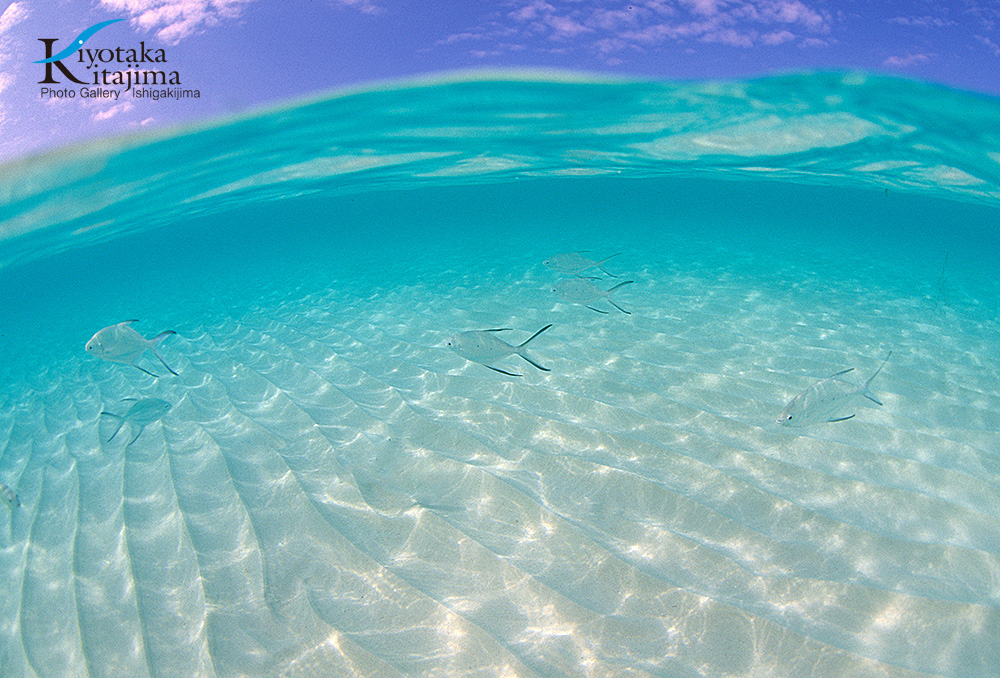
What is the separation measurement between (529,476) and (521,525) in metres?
0.61

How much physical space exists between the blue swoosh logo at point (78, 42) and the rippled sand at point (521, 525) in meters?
7.20

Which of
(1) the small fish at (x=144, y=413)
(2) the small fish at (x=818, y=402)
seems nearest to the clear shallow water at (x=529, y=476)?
(1) the small fish at (x=144, y=413)

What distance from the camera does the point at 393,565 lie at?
3318mm

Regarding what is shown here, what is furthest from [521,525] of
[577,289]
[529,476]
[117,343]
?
[117,343]

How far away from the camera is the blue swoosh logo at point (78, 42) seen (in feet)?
28.8

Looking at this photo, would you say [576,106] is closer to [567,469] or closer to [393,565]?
[567,469]

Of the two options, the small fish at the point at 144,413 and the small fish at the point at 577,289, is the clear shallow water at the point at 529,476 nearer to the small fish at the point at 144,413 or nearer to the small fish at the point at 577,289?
the small fish at the point at 144,413

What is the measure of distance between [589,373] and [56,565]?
560 cm

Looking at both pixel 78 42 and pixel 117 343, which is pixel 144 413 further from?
pixel 78 42

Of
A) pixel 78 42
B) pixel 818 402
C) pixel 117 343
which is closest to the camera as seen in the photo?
pixel 818 402

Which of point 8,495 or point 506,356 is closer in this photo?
point 8,495

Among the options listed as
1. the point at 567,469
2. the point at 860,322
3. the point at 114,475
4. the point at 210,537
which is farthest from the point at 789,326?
the point at 114,475

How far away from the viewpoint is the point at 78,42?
8.97m

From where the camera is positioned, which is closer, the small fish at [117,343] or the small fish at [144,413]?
the small fish at [117,343]
